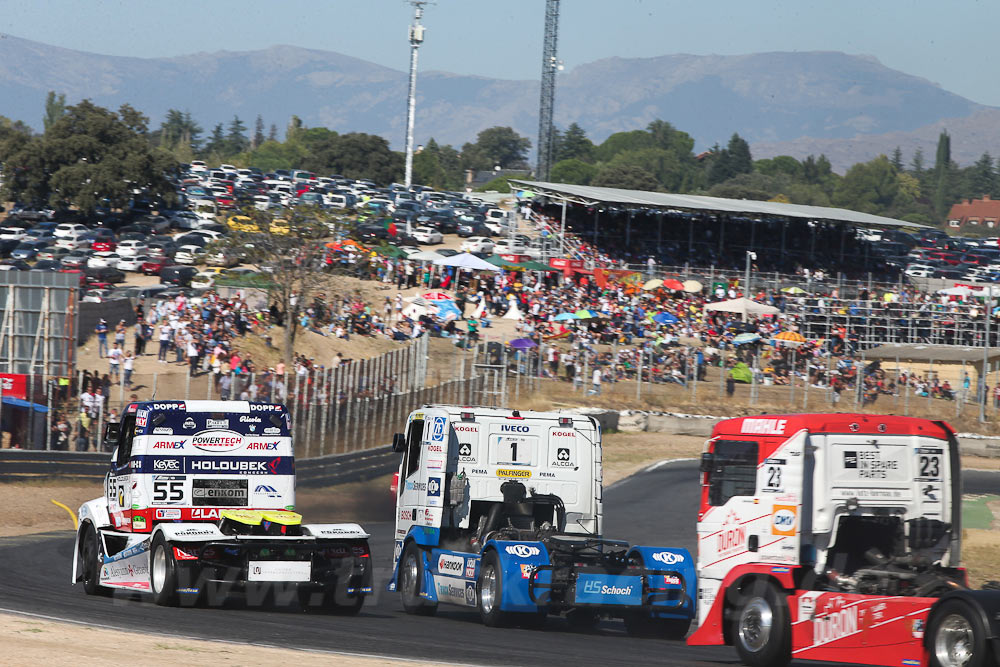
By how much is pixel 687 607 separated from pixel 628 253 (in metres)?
55.1

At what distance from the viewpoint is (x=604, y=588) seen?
575 inches

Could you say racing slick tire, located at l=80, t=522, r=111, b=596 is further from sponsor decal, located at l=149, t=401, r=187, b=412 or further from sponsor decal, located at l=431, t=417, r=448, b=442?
sponsor decal, located at l=431, t=417, r=448, b=442

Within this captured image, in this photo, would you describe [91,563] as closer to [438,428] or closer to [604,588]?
[438,428]

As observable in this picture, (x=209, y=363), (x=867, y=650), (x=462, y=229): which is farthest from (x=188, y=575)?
(x=462, y=229)

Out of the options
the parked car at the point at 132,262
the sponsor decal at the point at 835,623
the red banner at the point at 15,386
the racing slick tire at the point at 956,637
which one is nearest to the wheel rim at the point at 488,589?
the sponsor decal at the point at 835,623

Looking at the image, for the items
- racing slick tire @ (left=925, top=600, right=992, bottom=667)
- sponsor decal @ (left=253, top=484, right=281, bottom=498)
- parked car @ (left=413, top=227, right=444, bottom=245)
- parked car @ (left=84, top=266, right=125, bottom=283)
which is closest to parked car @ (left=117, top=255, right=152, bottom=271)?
parked car @ (left=84, top=266, right=125, bottom=283)

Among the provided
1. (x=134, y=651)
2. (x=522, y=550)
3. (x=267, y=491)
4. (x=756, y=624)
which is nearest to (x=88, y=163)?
(x=267, y=491)

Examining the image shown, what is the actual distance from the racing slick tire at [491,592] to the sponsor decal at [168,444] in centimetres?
443

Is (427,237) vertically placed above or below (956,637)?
above

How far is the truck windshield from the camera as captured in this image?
506 inches

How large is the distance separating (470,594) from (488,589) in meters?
0.41

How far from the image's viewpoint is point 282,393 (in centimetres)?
3097

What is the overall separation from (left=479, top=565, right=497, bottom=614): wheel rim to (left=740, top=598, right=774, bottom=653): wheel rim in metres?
3.50

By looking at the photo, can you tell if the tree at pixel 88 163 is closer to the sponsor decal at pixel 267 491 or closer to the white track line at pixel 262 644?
the sponsor decal at pixel 267 491
